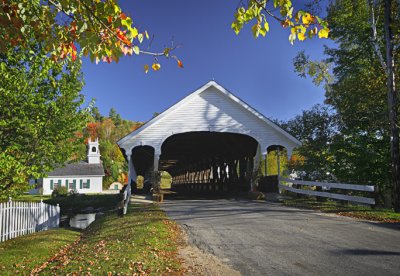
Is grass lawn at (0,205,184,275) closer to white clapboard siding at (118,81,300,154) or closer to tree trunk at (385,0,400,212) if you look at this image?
white clapboard siding at (118,81,300,154)

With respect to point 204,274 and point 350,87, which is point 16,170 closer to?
point 204,274

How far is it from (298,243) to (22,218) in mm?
11142

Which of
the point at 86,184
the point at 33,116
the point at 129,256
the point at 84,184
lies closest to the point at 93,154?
the point at 86,184

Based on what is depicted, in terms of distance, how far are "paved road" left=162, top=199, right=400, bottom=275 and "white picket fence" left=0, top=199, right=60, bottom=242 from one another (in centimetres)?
607

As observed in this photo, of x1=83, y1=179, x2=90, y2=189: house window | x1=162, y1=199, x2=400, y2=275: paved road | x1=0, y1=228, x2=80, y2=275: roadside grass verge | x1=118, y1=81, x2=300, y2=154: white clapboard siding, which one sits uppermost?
x1=118, y1=81, x2=300, y2=154: white clapboard siding

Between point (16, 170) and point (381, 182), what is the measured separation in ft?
50.3

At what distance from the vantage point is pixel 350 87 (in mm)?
23266

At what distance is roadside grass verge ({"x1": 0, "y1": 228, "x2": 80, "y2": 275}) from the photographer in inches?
311

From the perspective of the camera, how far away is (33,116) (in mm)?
11984

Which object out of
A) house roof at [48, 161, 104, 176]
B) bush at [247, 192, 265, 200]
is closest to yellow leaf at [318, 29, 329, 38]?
bush at [247, 192, 265, 200]

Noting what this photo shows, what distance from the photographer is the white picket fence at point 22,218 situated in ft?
39.3

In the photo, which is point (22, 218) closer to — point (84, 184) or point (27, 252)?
point (27, 252)

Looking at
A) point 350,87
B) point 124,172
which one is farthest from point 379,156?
point 124,172

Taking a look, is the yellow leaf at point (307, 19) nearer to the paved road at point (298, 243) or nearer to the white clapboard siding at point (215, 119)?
the paved road at point (298, 243)
